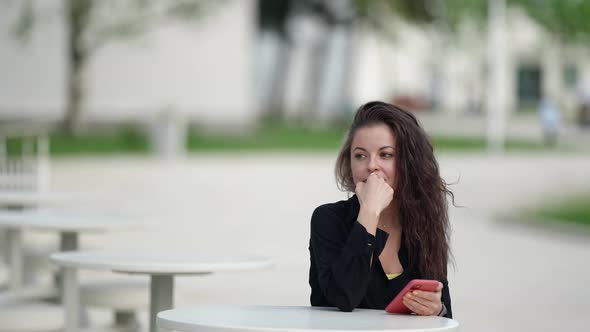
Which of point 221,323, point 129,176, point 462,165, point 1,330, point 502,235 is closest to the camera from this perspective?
point 221,323

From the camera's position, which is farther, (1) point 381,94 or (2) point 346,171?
(1) point 381,94

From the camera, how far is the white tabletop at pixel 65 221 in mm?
7473

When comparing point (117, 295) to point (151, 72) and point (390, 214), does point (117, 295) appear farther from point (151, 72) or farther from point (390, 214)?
point (151, 72)

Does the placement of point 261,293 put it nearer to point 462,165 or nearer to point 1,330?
point 1,330

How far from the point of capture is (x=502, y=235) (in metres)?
18.9

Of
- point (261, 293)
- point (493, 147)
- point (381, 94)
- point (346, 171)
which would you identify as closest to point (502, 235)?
point (261, 293)

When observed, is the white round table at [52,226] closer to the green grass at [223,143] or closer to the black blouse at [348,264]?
the black blouse at [348,264]

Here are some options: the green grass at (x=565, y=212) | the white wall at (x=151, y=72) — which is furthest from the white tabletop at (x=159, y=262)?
the white wall at (x=151, y=72)

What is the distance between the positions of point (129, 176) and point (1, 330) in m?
23.1

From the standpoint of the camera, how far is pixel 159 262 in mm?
5516

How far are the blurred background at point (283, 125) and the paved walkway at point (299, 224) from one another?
0.06 metres

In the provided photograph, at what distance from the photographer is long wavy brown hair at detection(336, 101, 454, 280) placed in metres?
4.39

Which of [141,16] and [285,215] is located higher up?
[141,16]

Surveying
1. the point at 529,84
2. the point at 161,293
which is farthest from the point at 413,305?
the point at 529,84
